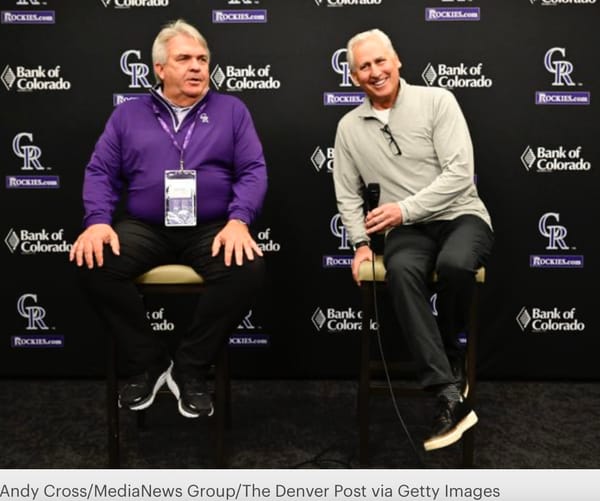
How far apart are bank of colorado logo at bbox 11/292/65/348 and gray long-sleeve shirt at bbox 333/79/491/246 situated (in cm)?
155

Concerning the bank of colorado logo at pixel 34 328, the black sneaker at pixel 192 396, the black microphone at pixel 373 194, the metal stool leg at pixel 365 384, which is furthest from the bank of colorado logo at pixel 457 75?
the bank of colorado logo at pixel 34 328

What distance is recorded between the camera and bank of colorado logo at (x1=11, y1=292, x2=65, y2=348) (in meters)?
3.17

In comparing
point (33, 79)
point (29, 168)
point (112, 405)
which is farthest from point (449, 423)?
point (33, 79)

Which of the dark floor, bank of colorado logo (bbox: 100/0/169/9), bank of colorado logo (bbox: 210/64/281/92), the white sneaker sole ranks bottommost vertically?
the dark floor

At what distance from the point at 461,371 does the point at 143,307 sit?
1.10m

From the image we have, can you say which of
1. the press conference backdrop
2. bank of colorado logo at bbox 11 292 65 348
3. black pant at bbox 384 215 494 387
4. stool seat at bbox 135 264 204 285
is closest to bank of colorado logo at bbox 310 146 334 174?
the press conference backdrop

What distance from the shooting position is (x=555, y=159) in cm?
302

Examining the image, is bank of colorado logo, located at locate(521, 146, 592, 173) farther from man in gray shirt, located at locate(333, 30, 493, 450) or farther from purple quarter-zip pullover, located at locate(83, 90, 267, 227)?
purple quarter-zip pullover, located at locate(83, 90, 267, 227)

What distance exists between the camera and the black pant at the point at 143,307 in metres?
2.19

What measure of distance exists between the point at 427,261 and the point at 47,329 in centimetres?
188

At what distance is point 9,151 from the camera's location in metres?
3.07

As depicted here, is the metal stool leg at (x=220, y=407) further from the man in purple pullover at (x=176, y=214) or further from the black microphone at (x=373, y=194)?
the black microphone at (x=373, y=194)

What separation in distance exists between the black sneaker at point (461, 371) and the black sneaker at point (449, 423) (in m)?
0.10

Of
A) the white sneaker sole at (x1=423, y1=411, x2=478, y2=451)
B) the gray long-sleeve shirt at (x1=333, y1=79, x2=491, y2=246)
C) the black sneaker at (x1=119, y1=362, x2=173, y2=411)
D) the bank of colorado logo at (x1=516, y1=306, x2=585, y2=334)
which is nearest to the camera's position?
the white sneaker sole at (x1=423, y1=411, x2=478, y2=451)
